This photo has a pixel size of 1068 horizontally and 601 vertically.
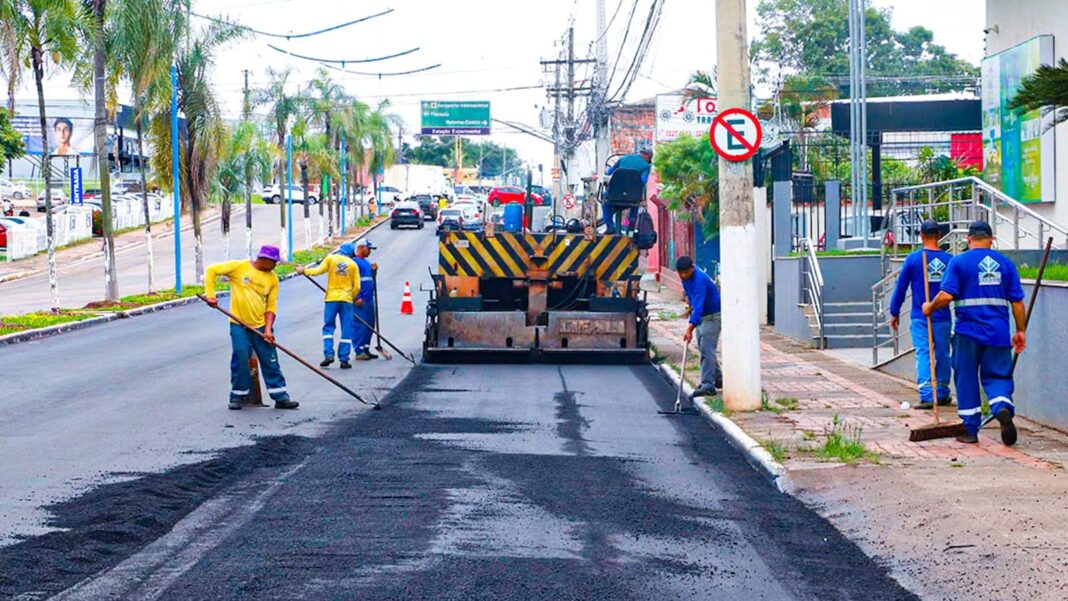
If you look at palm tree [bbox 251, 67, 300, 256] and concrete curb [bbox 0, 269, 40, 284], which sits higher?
palm tree [bbox 251, 67, 300, 256]

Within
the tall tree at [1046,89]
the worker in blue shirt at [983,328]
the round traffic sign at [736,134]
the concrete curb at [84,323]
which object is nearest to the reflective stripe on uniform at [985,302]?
the worker in blue shirt at [983,328]

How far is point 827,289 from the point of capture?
22.2 m

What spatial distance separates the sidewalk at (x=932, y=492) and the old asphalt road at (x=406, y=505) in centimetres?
29

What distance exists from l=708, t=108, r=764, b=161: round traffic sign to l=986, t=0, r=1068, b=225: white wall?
797 centimetres

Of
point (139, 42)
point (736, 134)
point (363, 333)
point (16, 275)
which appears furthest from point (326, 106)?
point (736, 134)

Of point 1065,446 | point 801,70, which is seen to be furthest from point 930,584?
point 801,70

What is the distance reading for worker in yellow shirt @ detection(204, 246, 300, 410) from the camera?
13.8 metres

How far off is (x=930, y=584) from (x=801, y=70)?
65371 millimetres

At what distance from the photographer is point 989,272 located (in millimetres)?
10734

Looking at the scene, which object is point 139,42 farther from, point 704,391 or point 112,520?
point 112,520

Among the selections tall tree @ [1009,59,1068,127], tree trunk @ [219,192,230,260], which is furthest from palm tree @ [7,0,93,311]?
tall tree @ [1009,59,1068,127]

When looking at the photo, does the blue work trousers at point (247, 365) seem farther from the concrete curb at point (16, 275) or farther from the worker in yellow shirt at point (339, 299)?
the concrete curb at point (16, 275)

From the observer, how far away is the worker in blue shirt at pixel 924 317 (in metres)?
13.2

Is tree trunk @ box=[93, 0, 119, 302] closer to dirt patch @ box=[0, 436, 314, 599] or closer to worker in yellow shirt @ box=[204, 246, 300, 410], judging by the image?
worker in yellow shirt @ box=[204, 246, 300, 410]
